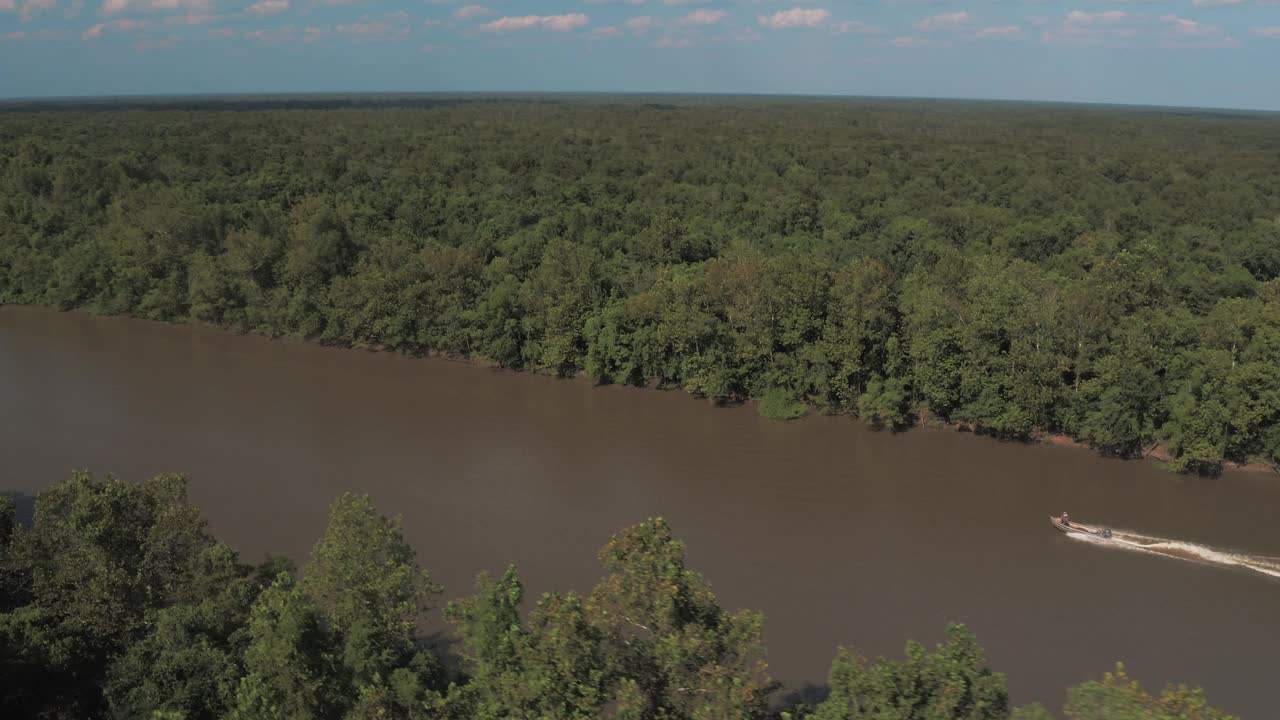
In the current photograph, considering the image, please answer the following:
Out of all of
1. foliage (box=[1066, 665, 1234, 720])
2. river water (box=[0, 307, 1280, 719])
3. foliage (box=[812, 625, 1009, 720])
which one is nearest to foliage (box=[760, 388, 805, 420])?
river water (box=[0, 307, 1280, 719])

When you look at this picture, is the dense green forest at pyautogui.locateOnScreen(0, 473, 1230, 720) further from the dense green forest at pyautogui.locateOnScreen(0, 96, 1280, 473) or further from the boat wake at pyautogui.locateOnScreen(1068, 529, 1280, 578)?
the dense green forest at pyautogui.locateOnScreen(0, 96, 1280, 473)

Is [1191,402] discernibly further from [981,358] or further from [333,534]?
[333,534]

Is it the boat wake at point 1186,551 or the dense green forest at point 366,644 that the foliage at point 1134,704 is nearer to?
the dense green forest at point 366,644

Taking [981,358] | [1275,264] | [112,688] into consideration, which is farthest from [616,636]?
[1275,264]

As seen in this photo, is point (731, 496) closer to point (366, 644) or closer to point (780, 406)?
point (780, 406)

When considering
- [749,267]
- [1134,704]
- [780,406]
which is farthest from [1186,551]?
[749,267]

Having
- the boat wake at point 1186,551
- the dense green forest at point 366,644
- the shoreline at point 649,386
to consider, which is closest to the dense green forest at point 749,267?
the shoreline at point 649,386
